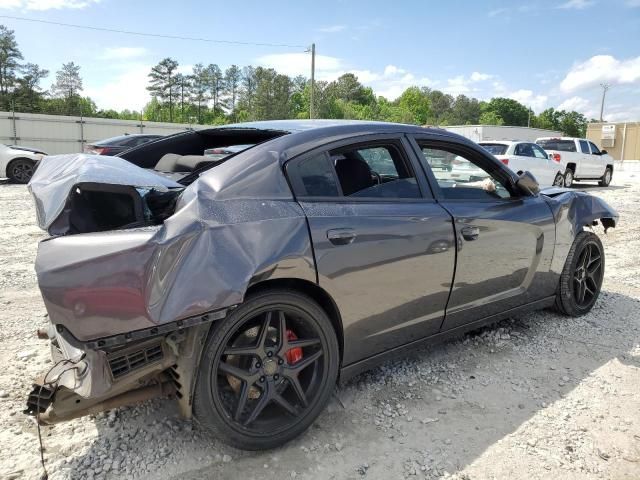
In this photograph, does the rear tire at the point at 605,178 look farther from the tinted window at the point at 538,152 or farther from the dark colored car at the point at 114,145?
the dark colored car at the point at 114,145

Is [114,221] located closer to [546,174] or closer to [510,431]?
[510,431]

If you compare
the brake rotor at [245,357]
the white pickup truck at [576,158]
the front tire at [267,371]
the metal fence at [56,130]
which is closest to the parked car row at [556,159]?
the white pickup truck at [576,158]

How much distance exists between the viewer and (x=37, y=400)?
2.03 m

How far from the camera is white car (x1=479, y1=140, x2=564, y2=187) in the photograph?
12641 millimetres

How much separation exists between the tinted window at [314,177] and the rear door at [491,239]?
0.71 meters

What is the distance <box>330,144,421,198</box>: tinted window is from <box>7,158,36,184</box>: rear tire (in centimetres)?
1434

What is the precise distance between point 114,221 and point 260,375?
1057 millimetres

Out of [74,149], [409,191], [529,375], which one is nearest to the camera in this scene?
[409,191]

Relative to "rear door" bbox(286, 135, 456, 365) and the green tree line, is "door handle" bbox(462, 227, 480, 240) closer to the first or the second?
"rear door" bbox(286, 135, 456, 365)

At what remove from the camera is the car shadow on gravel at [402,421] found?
2.27m

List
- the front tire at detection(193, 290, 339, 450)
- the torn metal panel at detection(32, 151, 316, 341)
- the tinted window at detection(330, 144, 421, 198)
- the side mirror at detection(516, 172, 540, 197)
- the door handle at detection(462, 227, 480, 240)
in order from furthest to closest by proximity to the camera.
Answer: the side mirror at detection(516, 172, 540, 197)
the door handle at detection(462, 227, 480, 240)
the tinted window at detection(330, 144, 421, 198)
the front tire at detection(193, 290, 339, 450)
the torn metal panel at detection(32, 151, 316, 341)

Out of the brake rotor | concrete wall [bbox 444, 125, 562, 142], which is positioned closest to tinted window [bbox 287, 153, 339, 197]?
the brake rotor

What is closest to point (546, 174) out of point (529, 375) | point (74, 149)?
point (529, 375)

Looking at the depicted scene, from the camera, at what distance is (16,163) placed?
46.6 ft
